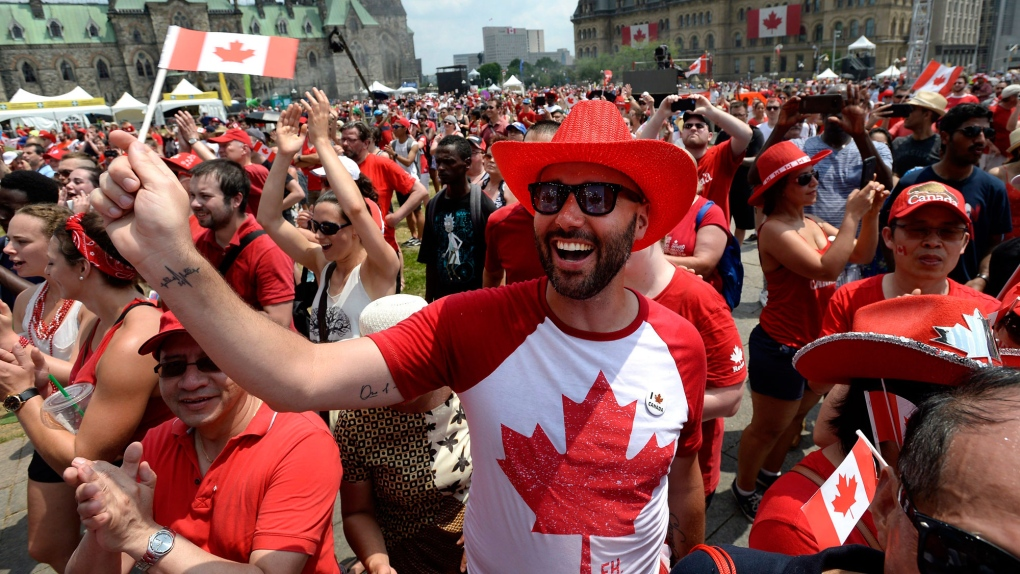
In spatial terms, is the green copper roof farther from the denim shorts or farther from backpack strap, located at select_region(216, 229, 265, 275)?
the denim shorts

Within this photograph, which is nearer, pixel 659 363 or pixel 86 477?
pixel 86 477

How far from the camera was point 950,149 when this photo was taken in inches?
151

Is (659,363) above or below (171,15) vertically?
below

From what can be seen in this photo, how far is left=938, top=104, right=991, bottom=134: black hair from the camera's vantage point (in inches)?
154

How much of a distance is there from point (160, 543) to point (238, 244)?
7.57ft

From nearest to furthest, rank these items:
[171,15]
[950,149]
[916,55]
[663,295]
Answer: [663,295] → [950,149] → [916,55] → [171,15]

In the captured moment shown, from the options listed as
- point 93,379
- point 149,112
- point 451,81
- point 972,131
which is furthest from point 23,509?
point 451,81

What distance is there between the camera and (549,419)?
1411 mm

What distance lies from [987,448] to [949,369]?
1.60ft

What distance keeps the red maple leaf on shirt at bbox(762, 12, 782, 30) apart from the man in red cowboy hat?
9307 cm

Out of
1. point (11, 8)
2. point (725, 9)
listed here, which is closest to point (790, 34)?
point (725, 9)

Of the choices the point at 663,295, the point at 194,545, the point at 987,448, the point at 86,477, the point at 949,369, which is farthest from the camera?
the point at 663,295

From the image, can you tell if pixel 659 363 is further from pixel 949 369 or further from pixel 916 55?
pixel 916 55

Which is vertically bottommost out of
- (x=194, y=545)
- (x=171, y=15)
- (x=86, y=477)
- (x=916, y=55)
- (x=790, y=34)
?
(x=194, y=545)
